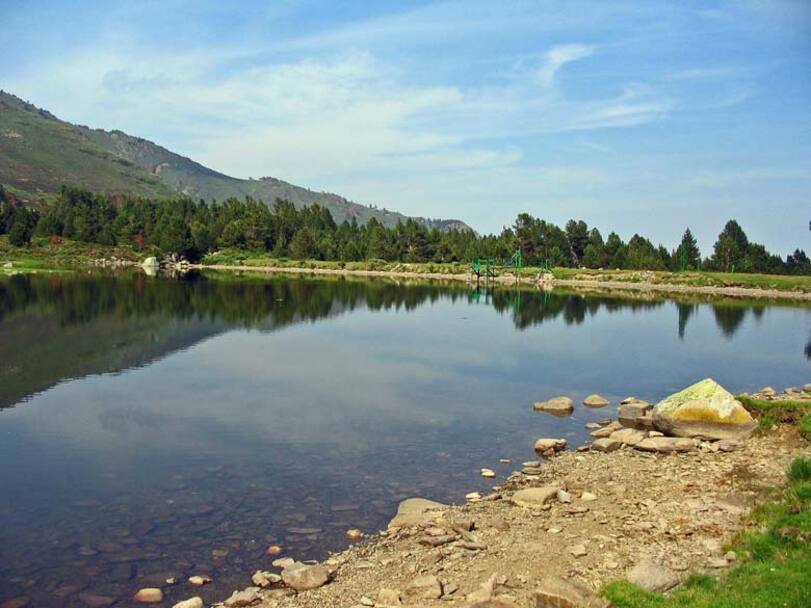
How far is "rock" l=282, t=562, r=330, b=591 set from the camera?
13.7 m

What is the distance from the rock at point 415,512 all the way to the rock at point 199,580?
4.83 metres

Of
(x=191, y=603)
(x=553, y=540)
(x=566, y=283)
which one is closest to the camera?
(x=191, y=603)

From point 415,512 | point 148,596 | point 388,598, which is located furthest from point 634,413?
point 148,596

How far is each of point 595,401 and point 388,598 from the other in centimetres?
2306

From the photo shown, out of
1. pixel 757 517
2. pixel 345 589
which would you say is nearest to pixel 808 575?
pixel 757 517

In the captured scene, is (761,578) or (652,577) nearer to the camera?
(761,578)

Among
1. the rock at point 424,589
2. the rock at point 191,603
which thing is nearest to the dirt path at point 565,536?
the rock at point 424,589

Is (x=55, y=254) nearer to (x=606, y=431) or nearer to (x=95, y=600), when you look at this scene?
(x=606, y=431)

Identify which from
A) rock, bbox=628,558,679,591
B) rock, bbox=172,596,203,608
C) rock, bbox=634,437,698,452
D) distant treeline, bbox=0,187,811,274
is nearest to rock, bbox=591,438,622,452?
rock, bbox=634,437,698,452

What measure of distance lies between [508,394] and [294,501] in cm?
1833

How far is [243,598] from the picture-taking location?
13.2 metres

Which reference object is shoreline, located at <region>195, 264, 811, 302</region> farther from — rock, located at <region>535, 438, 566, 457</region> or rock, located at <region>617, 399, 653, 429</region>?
rock, located at <region>535, 438, 566, 457</region>

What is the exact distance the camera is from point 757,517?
14.7 meters

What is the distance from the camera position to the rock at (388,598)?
483 inches
